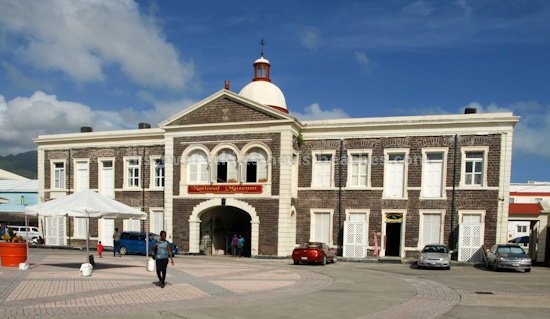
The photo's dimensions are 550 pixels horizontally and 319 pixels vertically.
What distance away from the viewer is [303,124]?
95.7 feet

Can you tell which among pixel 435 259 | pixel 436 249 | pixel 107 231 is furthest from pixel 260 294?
pixel 107 231

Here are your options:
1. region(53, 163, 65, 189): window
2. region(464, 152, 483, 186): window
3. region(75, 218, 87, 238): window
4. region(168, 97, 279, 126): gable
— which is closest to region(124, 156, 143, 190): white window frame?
region(75, 218, 87, 238): window

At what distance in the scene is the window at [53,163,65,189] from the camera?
35.3 meters

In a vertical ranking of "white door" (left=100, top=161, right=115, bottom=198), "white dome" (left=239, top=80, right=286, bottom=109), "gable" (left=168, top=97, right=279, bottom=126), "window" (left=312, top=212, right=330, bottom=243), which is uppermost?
"white dome" (left=239, top=80, right=286, bottom=109)

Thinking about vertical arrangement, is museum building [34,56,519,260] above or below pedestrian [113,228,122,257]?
above

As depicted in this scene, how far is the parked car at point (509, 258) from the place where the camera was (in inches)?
842

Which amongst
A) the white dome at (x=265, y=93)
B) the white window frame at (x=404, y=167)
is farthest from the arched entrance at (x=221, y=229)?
the white window frame at (x=404, y=167)

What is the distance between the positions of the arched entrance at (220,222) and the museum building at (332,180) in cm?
8

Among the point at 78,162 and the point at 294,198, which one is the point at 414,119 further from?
the point at 78,162

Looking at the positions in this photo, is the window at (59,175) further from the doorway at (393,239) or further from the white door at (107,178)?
the doorway at (393,239)

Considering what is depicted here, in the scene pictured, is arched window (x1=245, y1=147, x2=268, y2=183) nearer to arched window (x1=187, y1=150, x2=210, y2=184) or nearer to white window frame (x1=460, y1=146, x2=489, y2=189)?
arched window (x1=187, y1=150, x2=210, y2=184)

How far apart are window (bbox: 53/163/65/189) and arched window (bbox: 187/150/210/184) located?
471 inches

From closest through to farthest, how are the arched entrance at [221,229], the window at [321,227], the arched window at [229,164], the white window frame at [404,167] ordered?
the white window frame at [404,167]
the window at [321,227]
the arched window at [229,164]
the arched entrance at [221,229]

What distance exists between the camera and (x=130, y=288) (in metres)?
13.8
